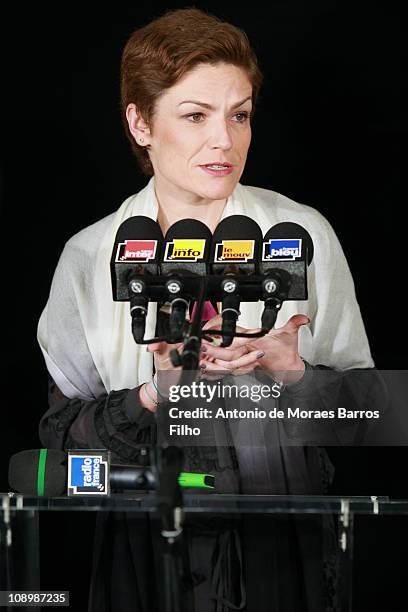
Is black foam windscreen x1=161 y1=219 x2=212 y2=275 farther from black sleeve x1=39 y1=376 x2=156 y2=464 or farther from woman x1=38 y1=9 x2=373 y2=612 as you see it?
black sleeve x1=39 y1=376 x2=156 y2=464

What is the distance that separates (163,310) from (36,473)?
77cm

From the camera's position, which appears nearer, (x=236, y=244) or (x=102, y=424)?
(x=236, y=244)

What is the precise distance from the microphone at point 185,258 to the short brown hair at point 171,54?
850mm

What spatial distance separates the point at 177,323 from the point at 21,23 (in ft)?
5.78

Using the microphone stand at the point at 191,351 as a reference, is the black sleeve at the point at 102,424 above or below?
below

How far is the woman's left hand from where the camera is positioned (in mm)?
2965

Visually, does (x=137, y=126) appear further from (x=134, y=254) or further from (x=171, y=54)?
(x=134, y=254)

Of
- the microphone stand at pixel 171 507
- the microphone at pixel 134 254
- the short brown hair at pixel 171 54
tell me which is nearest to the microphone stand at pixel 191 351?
the microphone stand at pixel 171 507

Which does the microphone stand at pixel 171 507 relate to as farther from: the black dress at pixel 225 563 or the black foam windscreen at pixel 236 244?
the black foam windscreen at pixel 236 244

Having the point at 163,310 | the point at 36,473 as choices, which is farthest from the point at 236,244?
the point at 36,473

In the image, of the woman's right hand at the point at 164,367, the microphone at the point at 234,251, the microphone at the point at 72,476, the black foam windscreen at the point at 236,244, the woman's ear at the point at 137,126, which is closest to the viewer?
the microphone at the point at 234,251

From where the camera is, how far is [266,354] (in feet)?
10.3

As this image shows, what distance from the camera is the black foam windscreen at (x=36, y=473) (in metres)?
2.74

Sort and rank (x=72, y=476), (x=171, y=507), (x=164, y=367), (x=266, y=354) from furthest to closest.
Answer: (x=266, y=354) → (x=164, y=367) → (x=72, y=476) → (x=171, y=507)
